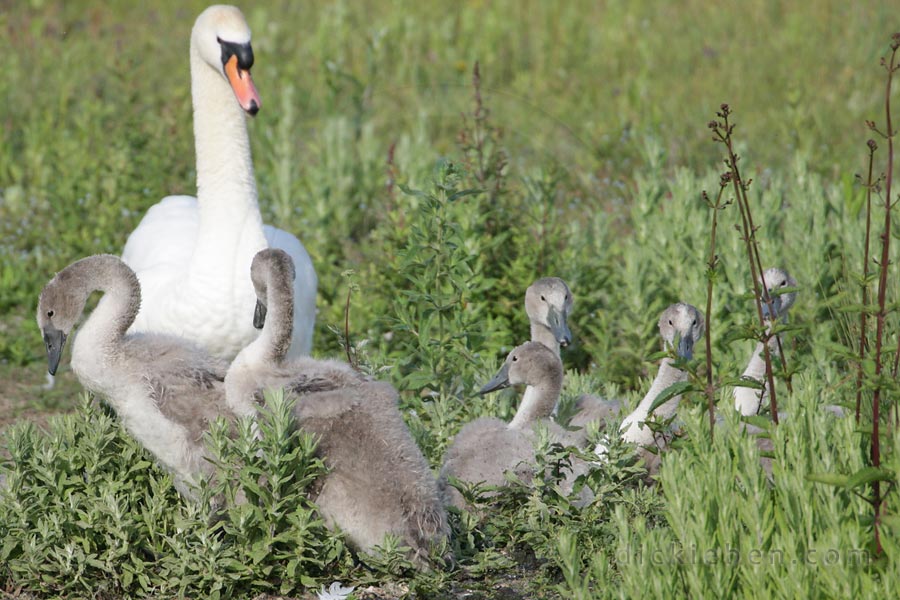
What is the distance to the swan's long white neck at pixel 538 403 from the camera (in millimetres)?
5469

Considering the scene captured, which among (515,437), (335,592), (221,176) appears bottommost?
(335,592)

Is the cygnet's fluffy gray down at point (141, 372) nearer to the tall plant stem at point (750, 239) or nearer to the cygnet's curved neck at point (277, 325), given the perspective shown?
the cygnet's curved neck at point (277, 325)

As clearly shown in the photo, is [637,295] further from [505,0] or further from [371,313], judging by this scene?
[505,0]

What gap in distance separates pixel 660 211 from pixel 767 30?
6.42 meters

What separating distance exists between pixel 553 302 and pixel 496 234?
165cm

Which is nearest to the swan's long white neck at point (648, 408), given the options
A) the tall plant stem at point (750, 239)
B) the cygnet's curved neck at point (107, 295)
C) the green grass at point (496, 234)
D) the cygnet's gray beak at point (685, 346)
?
the cygnet's gray beak at point (685, 346)

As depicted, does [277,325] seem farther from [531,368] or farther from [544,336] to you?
[544,336]

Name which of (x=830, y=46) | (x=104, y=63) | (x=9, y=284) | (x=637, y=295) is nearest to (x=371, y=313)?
(x=637, y=295)

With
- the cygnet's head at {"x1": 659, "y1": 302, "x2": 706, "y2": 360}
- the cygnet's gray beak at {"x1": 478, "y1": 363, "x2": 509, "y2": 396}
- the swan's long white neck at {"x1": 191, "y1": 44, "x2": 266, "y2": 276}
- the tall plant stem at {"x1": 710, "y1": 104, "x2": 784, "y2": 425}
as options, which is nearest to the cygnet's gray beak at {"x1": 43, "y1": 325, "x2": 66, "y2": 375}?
the swan's long white neck at {"x1": 191, "y1": 44, "x2": 266, "y2": 276}

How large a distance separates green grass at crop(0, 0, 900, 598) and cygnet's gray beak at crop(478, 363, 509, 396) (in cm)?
24

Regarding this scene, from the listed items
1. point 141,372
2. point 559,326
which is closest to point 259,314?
point 141,372

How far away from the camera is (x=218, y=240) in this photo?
5.79 meters

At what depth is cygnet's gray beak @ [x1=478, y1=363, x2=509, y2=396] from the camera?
5.62 meters

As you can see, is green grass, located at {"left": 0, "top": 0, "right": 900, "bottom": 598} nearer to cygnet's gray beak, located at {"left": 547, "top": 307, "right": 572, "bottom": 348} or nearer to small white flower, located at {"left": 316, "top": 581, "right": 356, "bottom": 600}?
small white flower, located at {"left": 316, "top": 581, "right": 356, "bottom": 600}
